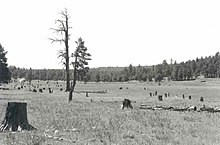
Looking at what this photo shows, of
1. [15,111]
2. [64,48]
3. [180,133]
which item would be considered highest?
[64,48]

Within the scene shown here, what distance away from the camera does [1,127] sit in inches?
480

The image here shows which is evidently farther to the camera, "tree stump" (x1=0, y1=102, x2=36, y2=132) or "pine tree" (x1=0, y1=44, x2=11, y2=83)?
"pine tree" (x1=0, y1=44, x2=11, y2=83)

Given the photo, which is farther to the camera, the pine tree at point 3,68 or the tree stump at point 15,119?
the pine tree at point 3,68

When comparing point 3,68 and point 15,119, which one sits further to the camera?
point 3,68

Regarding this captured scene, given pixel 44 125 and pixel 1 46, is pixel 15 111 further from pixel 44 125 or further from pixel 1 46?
pixel 1 46

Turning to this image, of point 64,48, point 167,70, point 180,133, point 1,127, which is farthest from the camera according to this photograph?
point 167,70

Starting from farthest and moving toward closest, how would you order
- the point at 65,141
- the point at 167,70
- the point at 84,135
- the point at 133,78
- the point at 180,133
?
the point at 133,78
the point at 167,70
the point at 180,133
the point at 84,135
the point at 65,141

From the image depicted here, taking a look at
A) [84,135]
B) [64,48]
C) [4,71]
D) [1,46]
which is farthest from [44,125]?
[1,46]

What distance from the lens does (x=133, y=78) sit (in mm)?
179000

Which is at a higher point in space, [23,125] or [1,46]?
[1,46]

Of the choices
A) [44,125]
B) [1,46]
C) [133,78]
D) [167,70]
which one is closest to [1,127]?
[44,125]

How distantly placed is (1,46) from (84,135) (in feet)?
190

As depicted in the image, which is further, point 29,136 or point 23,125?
point 23,125

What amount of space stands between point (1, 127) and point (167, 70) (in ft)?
508
